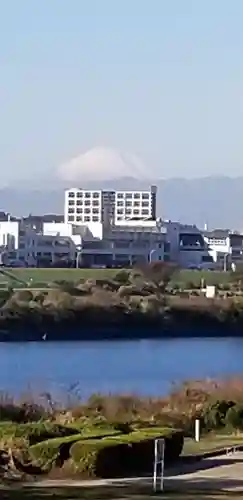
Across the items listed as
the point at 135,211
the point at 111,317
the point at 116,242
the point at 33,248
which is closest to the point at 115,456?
the point at 111,317

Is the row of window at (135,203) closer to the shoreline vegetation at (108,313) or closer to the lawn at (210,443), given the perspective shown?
the shoreline vegetation at (108,313)

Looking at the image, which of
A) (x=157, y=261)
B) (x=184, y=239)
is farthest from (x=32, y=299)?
(x=184, y=239)

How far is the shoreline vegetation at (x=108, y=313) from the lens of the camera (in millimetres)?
46344

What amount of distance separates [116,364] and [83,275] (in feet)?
88.8

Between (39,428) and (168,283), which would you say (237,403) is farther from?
(168,283)

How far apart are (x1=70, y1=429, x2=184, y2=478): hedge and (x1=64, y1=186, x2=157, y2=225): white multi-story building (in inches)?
3359

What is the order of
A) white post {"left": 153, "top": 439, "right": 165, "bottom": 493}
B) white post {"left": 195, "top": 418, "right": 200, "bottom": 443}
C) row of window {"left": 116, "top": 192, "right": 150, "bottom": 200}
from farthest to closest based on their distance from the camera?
1. row of window {"left": 116, "top": 192, "right": 150, "bottom": 200}
2. white post {"left": 195, "top": 418, "right": 200, "bottom": 443}
3. white post {"left": 153, "top": 439, "right": 165, "bottom": 493}

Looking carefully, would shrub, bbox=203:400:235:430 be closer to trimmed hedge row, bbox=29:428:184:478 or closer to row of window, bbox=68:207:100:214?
trimmed hedge row, bbox=29:428:184:478

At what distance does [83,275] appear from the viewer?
2418 inches

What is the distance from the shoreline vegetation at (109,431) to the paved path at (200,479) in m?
0.21

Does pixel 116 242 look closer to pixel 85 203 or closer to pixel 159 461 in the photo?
pixel 85 203

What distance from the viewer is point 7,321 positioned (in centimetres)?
4641

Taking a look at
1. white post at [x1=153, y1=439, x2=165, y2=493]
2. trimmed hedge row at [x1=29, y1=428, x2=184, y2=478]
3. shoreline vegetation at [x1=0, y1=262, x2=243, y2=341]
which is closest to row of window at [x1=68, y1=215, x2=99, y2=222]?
shoreline vegetation at [x1=0, y1=262, x2=243, y2=341]

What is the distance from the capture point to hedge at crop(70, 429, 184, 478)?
1130cm
